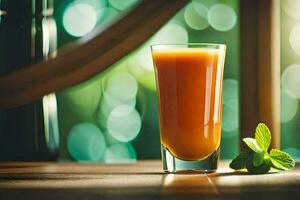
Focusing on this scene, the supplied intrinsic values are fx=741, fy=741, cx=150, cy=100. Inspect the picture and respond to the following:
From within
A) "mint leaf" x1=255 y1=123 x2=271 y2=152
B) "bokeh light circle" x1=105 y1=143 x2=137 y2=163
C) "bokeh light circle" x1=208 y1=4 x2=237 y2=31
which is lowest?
"bokeh light circle" x1=105 y1=143 x2=137 y2=163

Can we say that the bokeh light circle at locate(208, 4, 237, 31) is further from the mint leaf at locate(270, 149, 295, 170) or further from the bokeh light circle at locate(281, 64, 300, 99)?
the mint leaf at locate(270, 149, 295, 170)

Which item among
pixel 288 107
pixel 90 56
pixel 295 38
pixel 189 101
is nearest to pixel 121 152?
pixel 288 107

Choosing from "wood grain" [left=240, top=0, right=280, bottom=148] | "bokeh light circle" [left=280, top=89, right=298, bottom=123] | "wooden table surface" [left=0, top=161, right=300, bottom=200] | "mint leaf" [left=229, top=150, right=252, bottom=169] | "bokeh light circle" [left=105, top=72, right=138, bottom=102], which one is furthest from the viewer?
"bokeh light circle" [left=105, top=72, right=138, bottom=102]

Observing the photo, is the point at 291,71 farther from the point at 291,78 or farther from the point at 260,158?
the point at 260,158

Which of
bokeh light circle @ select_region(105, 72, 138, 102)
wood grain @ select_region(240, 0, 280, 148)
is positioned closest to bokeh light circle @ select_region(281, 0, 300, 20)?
bokeh light circle @ select_region(105, 72, 138, 102)

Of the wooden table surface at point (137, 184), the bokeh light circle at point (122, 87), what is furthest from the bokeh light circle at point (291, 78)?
the wooden table surface at point (137, 184)

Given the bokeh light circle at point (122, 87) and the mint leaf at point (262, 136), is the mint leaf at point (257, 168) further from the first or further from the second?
the bokeh light circle at point (122, 87)
